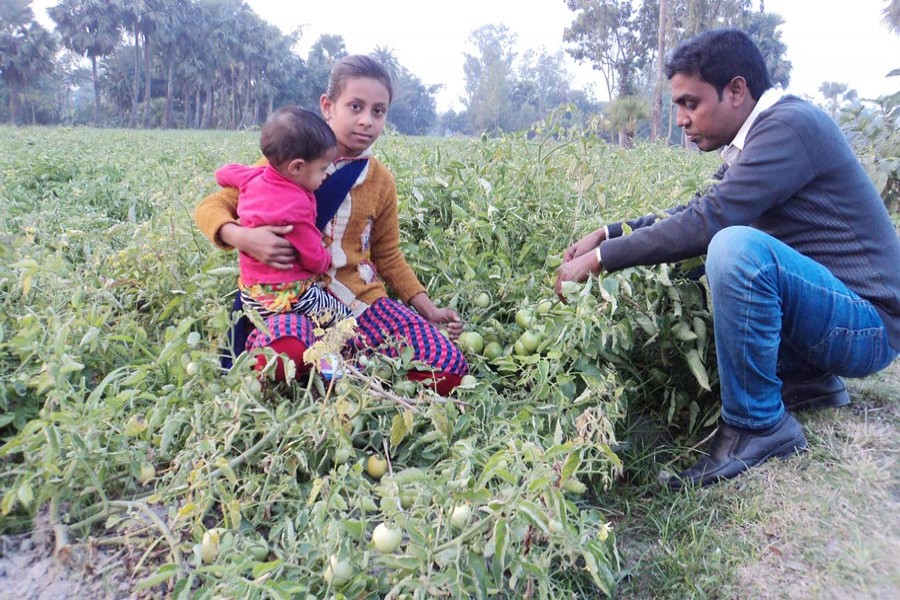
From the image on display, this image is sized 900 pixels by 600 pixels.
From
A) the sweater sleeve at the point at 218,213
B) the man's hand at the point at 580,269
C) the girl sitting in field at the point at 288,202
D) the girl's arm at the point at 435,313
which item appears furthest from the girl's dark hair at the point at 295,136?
the man's hand at the point at 580,269

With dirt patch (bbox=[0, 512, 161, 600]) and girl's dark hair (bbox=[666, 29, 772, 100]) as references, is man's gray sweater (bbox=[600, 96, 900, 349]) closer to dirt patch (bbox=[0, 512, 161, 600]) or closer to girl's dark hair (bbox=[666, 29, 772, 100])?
girl's dark hair (bbox=[666, 29, 772, 100])

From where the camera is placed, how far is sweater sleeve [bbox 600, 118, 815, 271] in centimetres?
189

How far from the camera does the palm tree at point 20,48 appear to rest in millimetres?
37969

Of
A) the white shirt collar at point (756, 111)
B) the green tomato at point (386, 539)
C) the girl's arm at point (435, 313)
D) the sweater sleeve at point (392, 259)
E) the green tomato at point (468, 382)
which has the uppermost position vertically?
the white shirt collar at point (756, 111)

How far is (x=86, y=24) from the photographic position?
1706 inches

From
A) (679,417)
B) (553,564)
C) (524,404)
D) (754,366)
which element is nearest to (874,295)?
(754,366)

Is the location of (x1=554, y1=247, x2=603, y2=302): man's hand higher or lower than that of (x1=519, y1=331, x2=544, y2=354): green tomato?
higher

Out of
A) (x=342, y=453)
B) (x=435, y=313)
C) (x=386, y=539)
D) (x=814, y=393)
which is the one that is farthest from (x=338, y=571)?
(x=814, y=393)

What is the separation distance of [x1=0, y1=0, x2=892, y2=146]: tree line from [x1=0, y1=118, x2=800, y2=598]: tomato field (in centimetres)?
2546

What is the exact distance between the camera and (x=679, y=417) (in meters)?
2.31

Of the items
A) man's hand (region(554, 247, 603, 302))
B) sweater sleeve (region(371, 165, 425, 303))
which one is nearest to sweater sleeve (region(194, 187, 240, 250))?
sweater sleeve (region(371, 165, 425, 303))

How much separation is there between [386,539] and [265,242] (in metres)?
0.99

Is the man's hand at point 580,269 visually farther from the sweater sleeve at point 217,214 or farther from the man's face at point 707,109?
the sweater sleeve at point 217,214

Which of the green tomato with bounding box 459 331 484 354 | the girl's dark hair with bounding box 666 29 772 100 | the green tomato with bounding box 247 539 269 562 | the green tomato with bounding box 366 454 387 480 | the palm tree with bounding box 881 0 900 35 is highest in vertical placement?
the palm tree with bounding box 881 0 900 35
